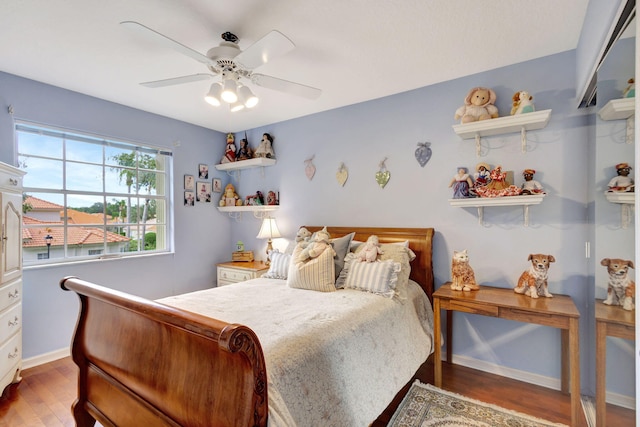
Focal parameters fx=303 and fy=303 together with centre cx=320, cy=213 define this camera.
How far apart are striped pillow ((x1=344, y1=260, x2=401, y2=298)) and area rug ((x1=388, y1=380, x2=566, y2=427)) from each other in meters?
0.72

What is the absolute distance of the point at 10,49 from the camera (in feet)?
7.06

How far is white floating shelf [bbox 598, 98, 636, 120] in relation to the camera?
104 cm

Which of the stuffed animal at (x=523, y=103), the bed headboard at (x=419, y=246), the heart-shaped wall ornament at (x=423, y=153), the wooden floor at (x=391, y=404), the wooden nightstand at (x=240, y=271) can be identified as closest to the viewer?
the wooden floor at (x=391, y=404)

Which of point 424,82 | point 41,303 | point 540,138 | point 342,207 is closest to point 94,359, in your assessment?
point 41,303

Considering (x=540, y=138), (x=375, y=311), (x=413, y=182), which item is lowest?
(x=375, y=311)

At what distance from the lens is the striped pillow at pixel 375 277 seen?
227 cm

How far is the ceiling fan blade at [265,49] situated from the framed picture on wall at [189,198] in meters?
2.46

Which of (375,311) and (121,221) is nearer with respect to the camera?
(375,311)

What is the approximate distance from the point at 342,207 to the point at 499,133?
5.28 feet

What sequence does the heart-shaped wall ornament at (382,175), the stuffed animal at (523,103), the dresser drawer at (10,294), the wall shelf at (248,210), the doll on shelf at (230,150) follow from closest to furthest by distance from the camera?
the dresser drawer at (10,294), the stuffed animal at (523,103), the heart-shaped wall ornament at (382,175), the wall shelf at (248,210), the doll on shelf at (230,150)

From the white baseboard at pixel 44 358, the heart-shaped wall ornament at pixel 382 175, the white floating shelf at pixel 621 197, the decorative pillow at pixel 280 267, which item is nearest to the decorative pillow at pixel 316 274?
the decorative pillow at pixel 280 267

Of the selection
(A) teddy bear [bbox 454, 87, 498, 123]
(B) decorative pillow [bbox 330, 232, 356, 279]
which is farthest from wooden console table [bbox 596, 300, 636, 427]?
(B) decorative pillow [bbox 330, 232, 356, 279]

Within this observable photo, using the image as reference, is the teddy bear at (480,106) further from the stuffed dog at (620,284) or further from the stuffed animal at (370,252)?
the stuffed dog at (620,284)

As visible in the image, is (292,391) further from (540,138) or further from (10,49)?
(10,49)
